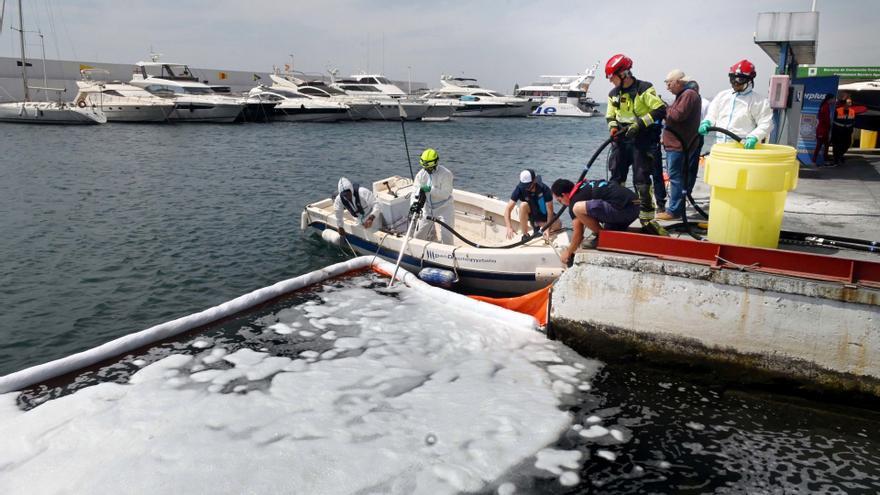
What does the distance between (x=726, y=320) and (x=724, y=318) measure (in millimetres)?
25

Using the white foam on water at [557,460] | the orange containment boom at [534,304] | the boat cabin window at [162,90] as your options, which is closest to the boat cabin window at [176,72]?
the boat cabin window at [162,90]

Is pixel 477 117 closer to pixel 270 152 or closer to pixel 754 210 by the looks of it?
pixel 270 152

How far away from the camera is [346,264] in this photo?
8.86 metres

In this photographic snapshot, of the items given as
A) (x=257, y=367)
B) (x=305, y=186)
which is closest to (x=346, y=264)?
(x=257, y=367)

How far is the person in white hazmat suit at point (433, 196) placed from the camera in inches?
374

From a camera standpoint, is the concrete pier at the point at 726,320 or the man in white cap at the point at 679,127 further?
the man in white cap at the point at 679,127

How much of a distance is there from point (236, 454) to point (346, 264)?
4.65 m

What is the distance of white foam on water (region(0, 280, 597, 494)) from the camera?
4.16 m

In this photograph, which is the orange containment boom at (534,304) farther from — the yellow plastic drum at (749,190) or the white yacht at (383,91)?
the white yacht at (383,91)

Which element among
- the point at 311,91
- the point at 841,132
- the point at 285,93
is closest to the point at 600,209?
the point at 841,132

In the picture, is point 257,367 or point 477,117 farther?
point 477,117

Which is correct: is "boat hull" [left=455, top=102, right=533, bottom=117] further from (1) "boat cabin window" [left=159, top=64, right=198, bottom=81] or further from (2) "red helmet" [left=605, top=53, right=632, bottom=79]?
(2) "red helmet" [left=605, top=53, right=632, bottom=79]

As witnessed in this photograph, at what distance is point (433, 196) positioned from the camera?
9.82 metres

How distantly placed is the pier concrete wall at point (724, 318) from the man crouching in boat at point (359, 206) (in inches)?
202
